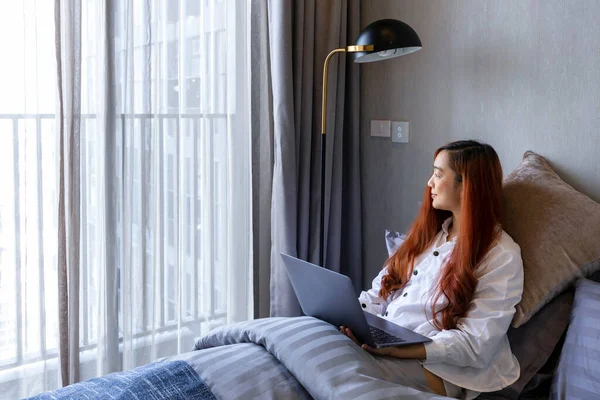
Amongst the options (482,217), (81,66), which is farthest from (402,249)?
(81,66)

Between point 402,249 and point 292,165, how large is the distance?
2.54 feet

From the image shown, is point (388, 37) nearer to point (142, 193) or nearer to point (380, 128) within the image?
point (380, 128)

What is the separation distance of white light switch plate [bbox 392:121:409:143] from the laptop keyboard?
3.78 feet

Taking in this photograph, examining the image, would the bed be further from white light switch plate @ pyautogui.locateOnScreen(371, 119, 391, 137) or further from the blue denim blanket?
white light switch plate @ pyautogui.locateOnScreen(371, 119, 391, 137)

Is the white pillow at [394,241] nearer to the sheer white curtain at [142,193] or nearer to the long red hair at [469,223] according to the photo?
the long red hair at [469,223]

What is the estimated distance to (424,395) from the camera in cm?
166

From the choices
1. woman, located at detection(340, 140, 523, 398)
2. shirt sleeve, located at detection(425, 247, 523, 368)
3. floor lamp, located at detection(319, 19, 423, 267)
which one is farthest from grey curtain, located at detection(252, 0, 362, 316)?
shirt sleeve, located at detection(425, 247, 523, 368)

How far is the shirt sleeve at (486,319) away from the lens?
195 cm

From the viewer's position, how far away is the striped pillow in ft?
5.79

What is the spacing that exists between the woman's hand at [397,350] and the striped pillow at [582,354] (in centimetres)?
37

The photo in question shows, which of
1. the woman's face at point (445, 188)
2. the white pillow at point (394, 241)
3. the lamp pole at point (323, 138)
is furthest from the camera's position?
the lamp pole at point (323, 138)

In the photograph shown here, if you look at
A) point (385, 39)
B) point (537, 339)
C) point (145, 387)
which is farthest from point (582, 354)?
point (385, 39)

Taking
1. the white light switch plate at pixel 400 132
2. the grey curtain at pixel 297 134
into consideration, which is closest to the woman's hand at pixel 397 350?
the grey curtain at pixel 297 134

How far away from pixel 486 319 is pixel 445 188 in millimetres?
449
